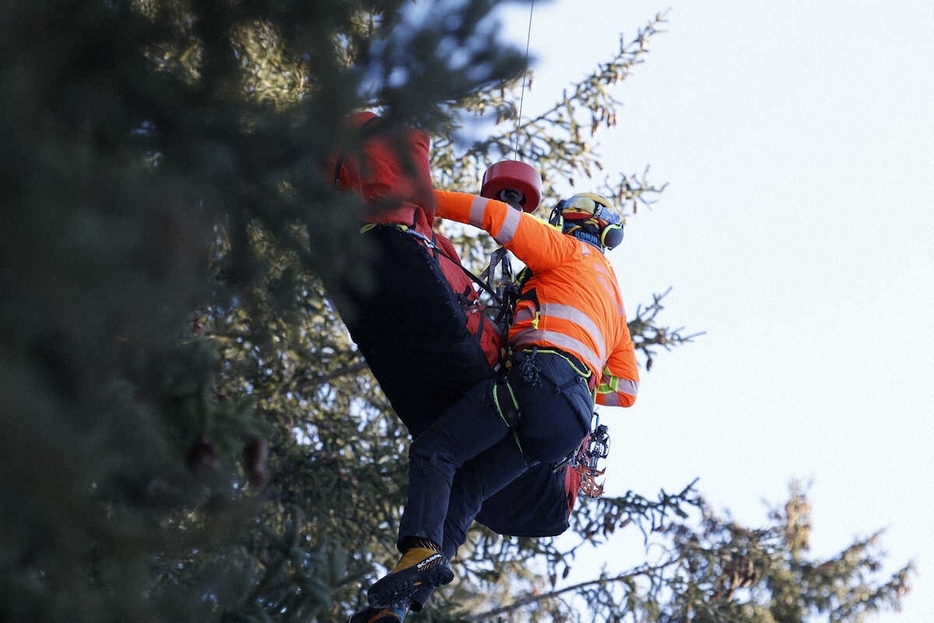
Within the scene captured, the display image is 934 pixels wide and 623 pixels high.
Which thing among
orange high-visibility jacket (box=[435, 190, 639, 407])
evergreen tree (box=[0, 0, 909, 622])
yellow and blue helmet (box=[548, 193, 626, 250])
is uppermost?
yellow and blue helmet (box=[548, 193, 626, 250])

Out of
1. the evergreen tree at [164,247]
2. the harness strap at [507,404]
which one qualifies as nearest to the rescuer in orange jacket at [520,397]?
the harness strap at [507,404]

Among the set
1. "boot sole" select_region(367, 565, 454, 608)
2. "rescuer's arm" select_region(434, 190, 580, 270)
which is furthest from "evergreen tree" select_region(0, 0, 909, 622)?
"rescuer's arm" select_region(434, 190, 580, 270)

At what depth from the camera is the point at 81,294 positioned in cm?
231

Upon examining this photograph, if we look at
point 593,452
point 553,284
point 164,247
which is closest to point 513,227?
point 553,284

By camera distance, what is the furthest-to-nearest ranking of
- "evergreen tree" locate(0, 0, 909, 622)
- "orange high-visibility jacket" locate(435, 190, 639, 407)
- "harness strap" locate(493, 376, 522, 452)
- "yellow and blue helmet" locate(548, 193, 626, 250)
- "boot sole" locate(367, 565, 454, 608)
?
1. "yellow and blue helmet" locate(548, 193, 626, 250)
2. "orange high-visibility jacket" locate(435, 190, 639, 407)
3. "harness strap" locate(493, 376, 522, 452)
4. "boot sole" locate(367, 565, 454, 608)
5. "evergreen tree" locate(0, 0, 909, 622)

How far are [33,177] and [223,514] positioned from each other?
937mm

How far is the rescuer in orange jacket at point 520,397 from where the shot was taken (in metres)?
5.63

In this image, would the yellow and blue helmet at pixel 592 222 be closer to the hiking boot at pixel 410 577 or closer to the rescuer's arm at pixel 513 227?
the rescuer's arm at pixel 513 227

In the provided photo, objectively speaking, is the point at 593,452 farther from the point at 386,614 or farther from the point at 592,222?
the point at 386,614

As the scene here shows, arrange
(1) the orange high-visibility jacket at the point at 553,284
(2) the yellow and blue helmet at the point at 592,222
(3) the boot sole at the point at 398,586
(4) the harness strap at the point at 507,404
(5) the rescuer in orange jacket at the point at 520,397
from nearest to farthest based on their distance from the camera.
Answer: (3) the boot sole at the point at 398,586 → (5) the rescuer in orange jacket at the point at 520,397 → (4) the harness strap at the point at 507,404 → (1) the orange high-visibility jacket at the point at 553,284 → (2) the yellow and blue helmet at the point at 592,222

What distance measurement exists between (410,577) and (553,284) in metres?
1.68

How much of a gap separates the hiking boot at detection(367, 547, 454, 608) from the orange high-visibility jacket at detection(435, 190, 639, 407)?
3.95 feet

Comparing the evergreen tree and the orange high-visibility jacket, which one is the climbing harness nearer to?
the orange high-visibility jacket

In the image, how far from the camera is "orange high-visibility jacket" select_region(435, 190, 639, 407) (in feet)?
19.4
